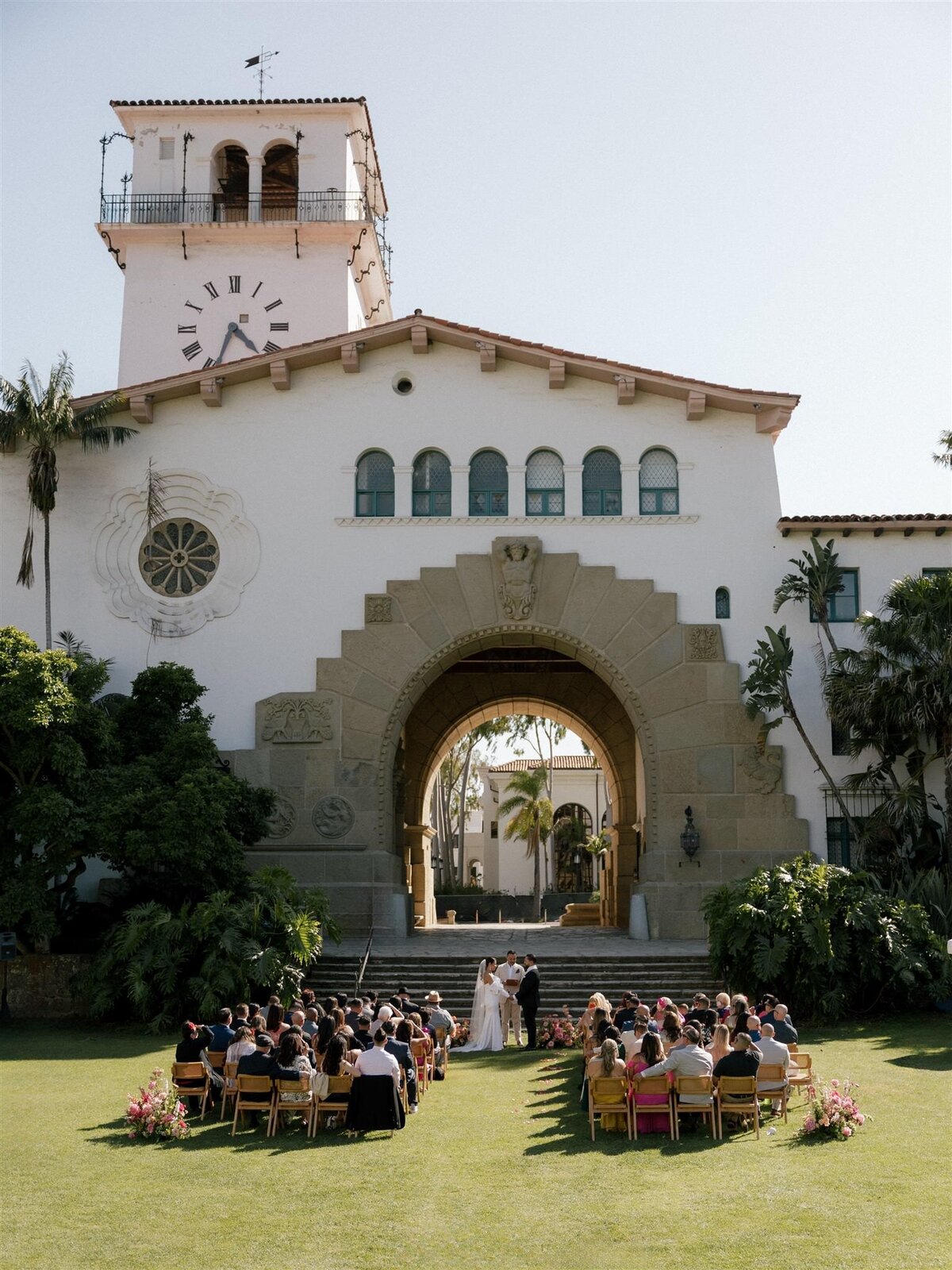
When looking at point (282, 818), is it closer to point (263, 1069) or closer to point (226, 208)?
point (263, 1069)

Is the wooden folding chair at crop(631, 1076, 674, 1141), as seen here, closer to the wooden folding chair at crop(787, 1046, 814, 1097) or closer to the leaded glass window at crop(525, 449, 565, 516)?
the wooden folding chair at crop(787, 1046, 814, 1097)

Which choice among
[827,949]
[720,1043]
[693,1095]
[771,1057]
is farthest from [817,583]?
[693,1095]

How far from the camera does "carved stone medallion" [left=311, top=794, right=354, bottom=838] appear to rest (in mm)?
27672

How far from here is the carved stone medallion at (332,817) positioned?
27.7m

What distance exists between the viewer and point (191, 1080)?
15.4m

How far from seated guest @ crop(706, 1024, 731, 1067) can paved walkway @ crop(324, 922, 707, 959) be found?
9322 mm

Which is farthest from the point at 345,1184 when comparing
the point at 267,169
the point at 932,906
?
the point at 267,169

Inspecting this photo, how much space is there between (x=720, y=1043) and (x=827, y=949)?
675 cm

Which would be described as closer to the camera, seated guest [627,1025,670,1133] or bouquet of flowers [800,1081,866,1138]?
bouquet of flowers [800,1081,866,1138]

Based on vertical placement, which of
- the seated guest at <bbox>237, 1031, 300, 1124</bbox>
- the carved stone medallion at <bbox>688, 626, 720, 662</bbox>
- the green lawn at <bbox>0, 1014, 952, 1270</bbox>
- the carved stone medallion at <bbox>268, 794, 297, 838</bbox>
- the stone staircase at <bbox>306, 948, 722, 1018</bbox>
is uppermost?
the carved stone medallion at <bbox>688, 626, 720, 662</bbox>

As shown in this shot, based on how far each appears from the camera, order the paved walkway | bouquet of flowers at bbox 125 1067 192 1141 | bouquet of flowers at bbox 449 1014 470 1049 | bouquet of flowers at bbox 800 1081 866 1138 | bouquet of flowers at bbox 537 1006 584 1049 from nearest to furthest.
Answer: bouquet of flowers at bbox 800 1081 866 1138 < bouquet of flowers at bbox 125 1067 192 1141 < bouquet of flowers at bbox 537 1006 584 1049 < bouquet of flowers at bbox 449 1014 470 1049 < the paved walkway

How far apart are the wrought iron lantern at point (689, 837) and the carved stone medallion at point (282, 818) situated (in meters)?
7.87

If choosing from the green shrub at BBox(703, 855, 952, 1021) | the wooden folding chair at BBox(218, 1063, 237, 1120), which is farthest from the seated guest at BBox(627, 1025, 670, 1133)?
the green shrub at BBox(703, 855, 952, 1021)

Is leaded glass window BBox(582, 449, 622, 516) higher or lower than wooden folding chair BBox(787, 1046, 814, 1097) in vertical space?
higher
